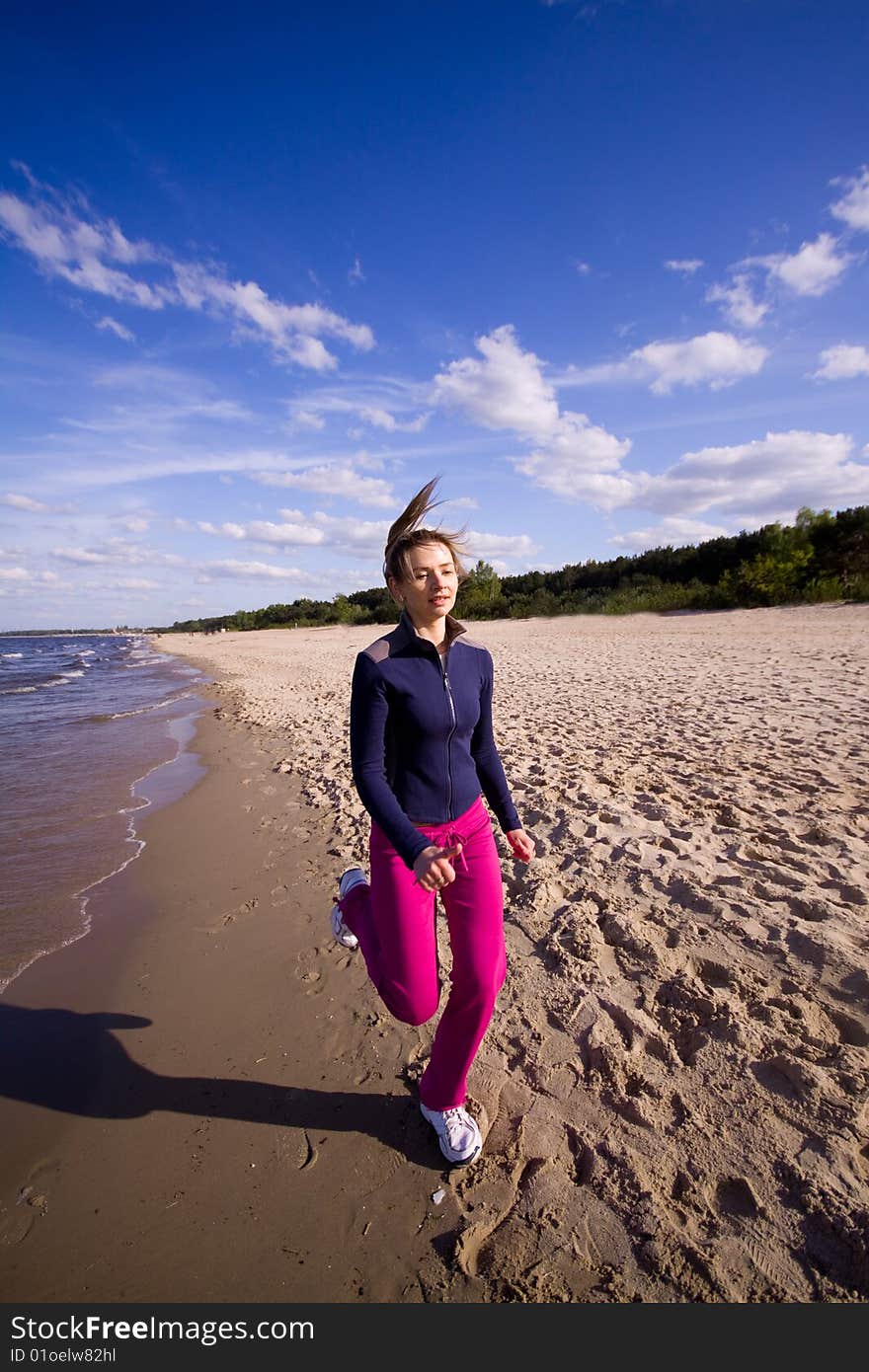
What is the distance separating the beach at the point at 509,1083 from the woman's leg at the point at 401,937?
2.25ft

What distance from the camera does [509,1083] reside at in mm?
2561

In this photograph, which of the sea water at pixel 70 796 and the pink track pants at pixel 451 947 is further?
the sea water at pixel 70 796

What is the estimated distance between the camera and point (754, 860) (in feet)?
Result: 13.3

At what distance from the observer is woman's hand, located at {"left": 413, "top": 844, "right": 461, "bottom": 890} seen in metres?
1.84

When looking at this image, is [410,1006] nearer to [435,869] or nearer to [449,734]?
[435,869]

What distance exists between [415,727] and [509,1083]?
1.74m

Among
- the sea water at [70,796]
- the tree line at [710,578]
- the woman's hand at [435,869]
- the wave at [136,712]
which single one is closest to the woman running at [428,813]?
the woman's hand at [435,869]

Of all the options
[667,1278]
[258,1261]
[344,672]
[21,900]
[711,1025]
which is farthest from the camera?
[344,672]

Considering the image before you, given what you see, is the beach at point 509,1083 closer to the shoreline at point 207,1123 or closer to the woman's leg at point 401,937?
the shoreline at point 207,1123

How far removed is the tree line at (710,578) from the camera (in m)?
28.5

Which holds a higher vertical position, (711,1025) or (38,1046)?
(711,1025)
